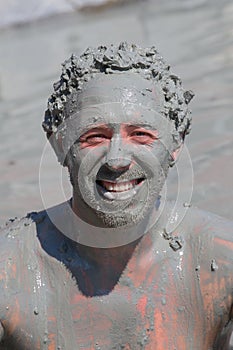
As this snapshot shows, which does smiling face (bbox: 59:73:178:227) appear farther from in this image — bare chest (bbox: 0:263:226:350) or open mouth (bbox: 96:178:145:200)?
bare chest (bbox: 0:263:226:350)

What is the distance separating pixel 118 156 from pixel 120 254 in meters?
0.42

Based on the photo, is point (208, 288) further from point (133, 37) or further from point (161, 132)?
point (133, 37)

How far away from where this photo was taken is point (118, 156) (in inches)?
90.5

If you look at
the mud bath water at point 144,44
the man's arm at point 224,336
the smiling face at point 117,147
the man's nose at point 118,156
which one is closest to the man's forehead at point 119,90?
the smiling face at point 117,147

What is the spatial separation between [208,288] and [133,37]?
900 cm

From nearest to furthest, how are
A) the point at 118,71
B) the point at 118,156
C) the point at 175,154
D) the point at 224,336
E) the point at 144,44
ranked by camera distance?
1. the point at 118,156
2. the point at 118,71
3. the point at 175,154
4. the point at 224,336
5. the point at 144,44

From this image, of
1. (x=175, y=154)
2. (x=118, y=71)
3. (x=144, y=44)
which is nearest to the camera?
(x=118, y=71)

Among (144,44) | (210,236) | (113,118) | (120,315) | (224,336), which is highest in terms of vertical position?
(113,118)

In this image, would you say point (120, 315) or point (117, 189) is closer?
point (117, 189)

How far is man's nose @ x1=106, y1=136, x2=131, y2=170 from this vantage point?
7.51 feet

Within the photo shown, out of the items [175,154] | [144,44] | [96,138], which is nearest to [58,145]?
[96,138]

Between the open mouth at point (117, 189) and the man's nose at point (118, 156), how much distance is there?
0.06 metres

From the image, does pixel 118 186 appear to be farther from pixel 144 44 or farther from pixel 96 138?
pixel 144 44

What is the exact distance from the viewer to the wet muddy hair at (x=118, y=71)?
95.0 inches
